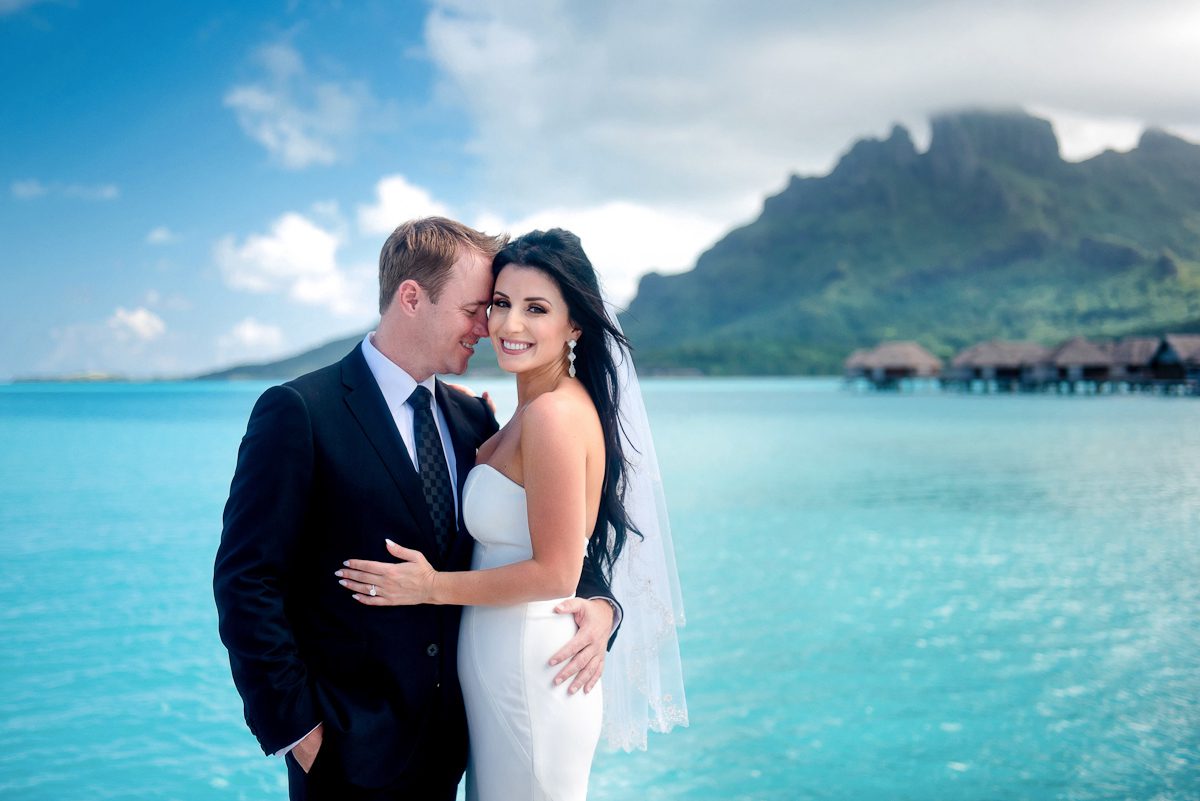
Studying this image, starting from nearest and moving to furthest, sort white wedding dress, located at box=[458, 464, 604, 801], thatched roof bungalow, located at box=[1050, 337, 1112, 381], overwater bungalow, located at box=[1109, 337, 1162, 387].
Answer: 1. white wedding dress, located at box=[458, 464, 604, 801]
2. overwater bungalow, located at box=[1109, 337, 1162, 387]
3. thatched roof bungalow, located at box=[1050, 337, 1112, 381]

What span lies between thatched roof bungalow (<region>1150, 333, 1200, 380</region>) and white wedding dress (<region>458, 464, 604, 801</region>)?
6978cm

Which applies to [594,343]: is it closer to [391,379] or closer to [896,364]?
[391,379]

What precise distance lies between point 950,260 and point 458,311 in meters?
161

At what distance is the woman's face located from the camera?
252cm

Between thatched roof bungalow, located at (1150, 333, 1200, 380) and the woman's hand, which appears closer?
the woman's hand

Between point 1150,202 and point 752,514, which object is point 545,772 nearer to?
point 752,514

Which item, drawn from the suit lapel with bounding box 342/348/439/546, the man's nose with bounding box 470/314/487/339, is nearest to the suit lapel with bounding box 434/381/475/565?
the suit lapel with bounding box 342/348/439/546

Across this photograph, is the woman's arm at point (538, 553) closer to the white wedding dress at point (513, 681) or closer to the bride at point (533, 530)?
the bride at point (533, 530)

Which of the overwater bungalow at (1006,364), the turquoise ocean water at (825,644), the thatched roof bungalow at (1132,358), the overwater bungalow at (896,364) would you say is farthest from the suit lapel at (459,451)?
the overwater bungalow at (896,364)

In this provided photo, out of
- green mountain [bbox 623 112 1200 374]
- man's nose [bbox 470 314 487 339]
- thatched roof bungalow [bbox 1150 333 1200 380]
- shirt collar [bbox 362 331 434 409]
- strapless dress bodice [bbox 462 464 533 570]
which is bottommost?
thatched roof bungalow [bbox 1150 333 1200 380]

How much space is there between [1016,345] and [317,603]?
76.8 m

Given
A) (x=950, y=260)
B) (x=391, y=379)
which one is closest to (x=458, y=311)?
(x=391, y=379)

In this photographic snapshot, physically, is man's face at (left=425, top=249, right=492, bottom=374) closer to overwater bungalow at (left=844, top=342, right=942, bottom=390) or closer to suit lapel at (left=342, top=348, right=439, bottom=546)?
suit lapel at (left=342, top=348, right=439, bottom=546)

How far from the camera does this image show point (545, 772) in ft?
8.29
